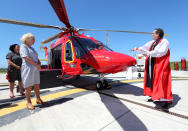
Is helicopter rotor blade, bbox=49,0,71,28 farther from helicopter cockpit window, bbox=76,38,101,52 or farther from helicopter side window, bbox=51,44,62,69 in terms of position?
helicopter side window, bbox=51,44,62,69

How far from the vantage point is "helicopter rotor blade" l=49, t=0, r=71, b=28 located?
293 cm

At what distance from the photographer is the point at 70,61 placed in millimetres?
3912

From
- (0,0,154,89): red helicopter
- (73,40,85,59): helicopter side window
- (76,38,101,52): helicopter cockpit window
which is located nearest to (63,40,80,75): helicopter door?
(0,0,154,89): red helicopter

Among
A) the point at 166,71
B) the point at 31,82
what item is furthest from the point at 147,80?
the point at 31,82

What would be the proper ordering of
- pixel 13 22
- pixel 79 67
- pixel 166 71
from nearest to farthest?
pixel 166 71 → pixel 13 22 → pixel 79 67

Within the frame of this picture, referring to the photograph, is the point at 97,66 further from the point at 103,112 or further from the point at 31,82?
the point at 31,82

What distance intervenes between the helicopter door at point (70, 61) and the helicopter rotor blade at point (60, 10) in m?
0.83

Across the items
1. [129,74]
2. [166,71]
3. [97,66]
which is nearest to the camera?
[166,71]

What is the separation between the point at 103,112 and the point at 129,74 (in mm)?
1364

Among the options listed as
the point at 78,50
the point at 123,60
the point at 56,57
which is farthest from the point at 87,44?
the point at 56,57

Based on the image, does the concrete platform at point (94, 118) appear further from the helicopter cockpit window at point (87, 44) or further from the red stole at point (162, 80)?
the helicopter cockpit window at point (87, 44)

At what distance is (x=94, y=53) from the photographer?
10.8 feet

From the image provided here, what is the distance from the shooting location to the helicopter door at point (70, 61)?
373cm

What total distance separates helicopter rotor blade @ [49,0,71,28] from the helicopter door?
83 cm
